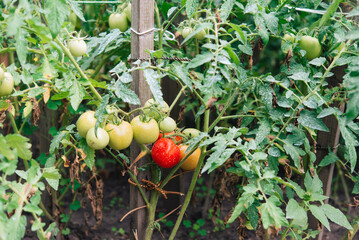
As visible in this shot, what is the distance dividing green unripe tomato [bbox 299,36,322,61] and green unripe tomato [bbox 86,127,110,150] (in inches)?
32.1

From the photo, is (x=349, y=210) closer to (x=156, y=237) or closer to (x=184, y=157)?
(x=156, y=237)

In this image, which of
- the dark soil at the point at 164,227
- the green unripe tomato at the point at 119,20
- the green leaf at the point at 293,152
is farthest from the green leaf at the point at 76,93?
the dark soil at the point at 164,227

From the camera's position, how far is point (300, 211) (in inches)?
43.2

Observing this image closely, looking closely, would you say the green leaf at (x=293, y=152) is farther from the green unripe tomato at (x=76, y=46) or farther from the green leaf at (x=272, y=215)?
the green unripe tomato at (x=76, y=46)

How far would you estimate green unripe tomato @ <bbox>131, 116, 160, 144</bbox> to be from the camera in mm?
1191

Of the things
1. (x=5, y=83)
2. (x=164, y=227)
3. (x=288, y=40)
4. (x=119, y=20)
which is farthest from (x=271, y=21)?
(x=164, y=227)

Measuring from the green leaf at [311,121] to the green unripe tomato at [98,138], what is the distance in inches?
26.7

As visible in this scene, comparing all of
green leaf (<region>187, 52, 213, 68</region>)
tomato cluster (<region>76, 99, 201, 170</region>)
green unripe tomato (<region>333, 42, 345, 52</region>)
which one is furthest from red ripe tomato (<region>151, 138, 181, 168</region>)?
green unripe tomato (<region>333, 42, 345, 52</region>)

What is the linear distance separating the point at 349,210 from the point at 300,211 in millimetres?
1451

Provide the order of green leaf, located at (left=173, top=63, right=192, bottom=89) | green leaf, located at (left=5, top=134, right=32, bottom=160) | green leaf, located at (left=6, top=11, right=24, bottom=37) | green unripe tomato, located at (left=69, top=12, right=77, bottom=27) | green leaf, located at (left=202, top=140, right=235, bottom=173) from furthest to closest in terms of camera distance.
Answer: green unripe tomato, located at (left=69, top=12, right=77, bottom=27)
green leaf, located at (left=173, top=63, right=192, bottom=89)
green leaf, located at (left=202, top=140, right=235, bottom=173)
green leaf, located at (left=5, top=134, right=32, bottom=160)
green leaf, located at (left=6, top=11, right=24, bottom=37)

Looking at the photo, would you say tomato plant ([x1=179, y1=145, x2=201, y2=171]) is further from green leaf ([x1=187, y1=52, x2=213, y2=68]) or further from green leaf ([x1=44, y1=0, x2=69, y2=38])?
green leaf ([x1=44, y1=0, x2=69, y2=38])

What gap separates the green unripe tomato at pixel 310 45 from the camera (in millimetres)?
1324

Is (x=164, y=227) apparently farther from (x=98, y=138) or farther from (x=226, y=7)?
(x=226, y=7)

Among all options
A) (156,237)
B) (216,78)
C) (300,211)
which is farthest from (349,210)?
(216,78)
